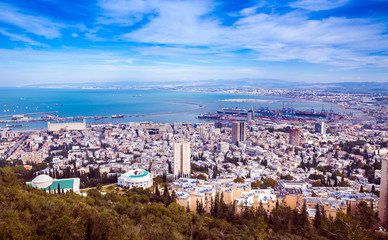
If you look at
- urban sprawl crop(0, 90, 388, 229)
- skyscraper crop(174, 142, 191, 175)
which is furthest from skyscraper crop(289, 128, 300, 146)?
skyscraper crop(174, 142, 191, 175)

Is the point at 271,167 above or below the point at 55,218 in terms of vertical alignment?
below

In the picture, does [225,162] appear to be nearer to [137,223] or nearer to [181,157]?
[181,157]

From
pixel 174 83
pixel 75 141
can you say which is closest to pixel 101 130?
pixel 75 141

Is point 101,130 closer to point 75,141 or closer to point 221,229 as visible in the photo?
point 75,141

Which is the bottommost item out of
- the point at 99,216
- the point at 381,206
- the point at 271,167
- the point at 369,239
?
the point at 271,167

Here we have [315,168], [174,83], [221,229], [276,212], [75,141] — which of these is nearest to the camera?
[221,229]

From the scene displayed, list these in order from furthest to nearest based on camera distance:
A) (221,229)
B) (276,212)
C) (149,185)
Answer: (149,185), (276,212), (221,229)

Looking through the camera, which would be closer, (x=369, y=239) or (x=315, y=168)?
(x=369, y=239)
